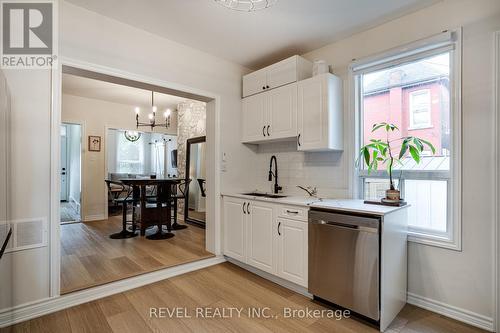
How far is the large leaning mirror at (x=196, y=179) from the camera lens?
210 inches

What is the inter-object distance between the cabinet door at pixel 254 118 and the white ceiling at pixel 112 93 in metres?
2.73

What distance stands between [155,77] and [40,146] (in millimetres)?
1280

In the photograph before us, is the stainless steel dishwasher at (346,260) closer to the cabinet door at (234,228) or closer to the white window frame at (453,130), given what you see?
the white window frame at (453,130)

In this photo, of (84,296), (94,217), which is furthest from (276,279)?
(94,217)

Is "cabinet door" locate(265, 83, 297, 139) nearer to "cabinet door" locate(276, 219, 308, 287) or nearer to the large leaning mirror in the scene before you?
"cabinet door" locate(276, 219, 308, 287)

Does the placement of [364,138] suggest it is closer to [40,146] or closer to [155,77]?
[155,77]

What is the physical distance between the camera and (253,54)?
3285mm

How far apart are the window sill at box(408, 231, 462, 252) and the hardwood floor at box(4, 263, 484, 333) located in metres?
0.58

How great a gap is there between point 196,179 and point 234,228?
2630 mm

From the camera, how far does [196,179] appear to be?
5.55 meters

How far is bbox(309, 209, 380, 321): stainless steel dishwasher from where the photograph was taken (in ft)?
6.28

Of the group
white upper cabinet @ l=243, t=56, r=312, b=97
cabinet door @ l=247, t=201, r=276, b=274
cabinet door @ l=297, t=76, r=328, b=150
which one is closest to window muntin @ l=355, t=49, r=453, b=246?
cabinet door @ l=297, t=76, r=328, b=150

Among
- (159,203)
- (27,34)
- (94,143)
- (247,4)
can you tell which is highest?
(247,4)

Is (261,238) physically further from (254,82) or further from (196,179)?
(196,179)
